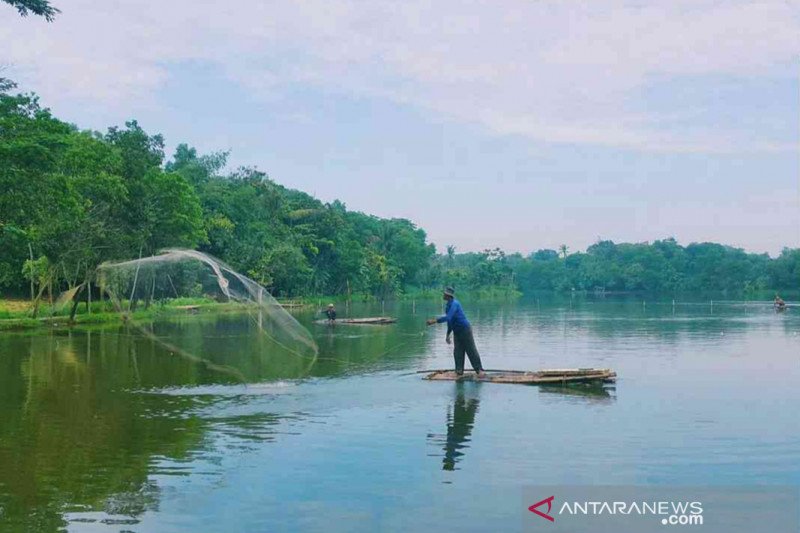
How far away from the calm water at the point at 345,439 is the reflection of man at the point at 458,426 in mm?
52

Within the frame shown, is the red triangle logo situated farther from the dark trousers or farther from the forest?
the forest

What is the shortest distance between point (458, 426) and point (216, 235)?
216 feet

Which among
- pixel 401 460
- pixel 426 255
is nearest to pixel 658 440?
pixel 401 460

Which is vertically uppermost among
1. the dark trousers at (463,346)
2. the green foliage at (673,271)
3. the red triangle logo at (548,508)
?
the green foliage at (673,271)

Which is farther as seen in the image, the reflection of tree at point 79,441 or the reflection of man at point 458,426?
the reflection of man at point 458,426

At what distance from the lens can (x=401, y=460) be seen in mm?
12250

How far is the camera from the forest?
117ft

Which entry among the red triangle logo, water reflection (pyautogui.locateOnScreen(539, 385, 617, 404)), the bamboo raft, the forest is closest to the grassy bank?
the forest

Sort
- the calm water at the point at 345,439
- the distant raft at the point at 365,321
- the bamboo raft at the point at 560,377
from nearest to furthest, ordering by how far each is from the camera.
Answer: the calm water at the point at 345,439 < the bamboo raft at the point at 560,377 < the distant raft at the point at 365,321

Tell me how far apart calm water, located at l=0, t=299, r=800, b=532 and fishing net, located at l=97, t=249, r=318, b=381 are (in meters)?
0.40

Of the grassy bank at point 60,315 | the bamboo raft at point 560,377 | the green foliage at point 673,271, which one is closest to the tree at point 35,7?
the bamboo raft at point 560,377

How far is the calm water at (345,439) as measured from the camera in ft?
31.9

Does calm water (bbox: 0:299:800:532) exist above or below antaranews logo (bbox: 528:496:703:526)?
above

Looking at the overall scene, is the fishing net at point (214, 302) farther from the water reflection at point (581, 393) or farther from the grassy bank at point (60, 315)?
the grassy bank at point (60, 315)
